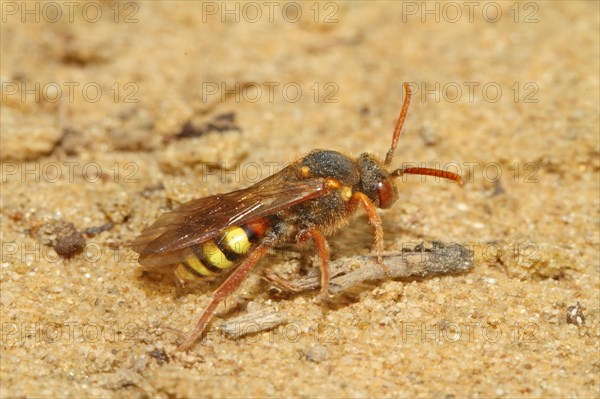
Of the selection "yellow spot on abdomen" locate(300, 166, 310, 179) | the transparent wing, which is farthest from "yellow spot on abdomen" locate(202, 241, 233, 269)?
"yellow spot on abdomen" locate(300, 166, 310, 179)

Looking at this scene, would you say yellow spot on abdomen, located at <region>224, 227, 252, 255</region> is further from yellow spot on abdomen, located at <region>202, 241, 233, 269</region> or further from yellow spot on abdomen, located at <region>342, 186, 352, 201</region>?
yellow spot on abdomen, located at <region>342, 186, 352, 201</region>

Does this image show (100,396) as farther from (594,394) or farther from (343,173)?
(594,394)

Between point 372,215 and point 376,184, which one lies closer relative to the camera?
point 372,215

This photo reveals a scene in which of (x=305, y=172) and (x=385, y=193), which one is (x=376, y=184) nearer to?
(x=385, y=193)

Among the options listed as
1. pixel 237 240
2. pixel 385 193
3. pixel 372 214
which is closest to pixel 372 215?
pixel 372 214

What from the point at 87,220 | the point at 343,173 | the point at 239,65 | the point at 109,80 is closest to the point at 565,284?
the point at 343,173
